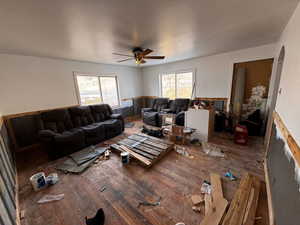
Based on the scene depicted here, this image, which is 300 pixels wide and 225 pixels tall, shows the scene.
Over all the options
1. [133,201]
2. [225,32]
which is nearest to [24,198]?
[133,201]

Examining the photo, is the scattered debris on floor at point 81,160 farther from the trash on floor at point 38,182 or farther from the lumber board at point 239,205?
the lumber board at point 239,205

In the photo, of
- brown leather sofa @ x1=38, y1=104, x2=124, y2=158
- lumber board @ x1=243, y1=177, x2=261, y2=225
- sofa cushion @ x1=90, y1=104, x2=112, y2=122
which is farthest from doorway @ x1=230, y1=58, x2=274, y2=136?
sofa cushion @ x1=90, y1=104, x2=112, y2=122

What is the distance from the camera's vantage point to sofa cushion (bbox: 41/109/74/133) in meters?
3.09

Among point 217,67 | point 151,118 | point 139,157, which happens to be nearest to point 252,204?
point 139,157

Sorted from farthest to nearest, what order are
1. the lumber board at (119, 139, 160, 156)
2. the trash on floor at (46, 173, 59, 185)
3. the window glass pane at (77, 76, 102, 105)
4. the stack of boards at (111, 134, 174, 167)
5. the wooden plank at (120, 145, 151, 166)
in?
the window glass pane at (77, 76, 102, 105) < the lumber board at (119, 139, 160, 156) < the stack of boards at (111, 134, 174, 167) < the wooden plank at (120, 145, 151, 166) < the trash on floor at (46, 173, 59, 185)

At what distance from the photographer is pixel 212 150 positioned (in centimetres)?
272

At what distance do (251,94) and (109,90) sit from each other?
187 inches

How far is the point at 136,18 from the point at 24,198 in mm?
2952

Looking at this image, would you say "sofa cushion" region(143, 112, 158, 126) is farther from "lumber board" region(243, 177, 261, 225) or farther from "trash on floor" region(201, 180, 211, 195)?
"lumber board" region(243, 177, 261, 225)

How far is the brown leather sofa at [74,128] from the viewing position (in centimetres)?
262

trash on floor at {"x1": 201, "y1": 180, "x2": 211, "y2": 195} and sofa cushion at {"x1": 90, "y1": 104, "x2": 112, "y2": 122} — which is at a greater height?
sofa cushion at {"x1": 90, "y1": 104, "x2": 112, "y2": 122}

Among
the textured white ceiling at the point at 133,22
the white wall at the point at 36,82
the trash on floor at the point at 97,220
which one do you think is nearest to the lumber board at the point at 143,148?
the trash on floor at the point at 97,220

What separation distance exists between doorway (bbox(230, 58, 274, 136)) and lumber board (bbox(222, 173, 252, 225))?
2144 millimetres

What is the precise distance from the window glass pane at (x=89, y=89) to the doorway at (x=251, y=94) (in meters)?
4.55
